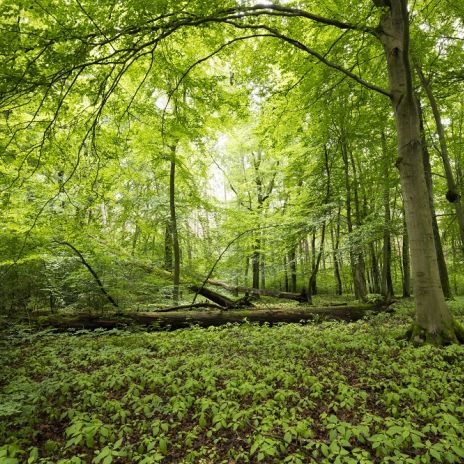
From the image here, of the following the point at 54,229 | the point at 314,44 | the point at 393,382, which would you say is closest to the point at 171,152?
the point at 54,229

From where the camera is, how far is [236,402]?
12.4 ft

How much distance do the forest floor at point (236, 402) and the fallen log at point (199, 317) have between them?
1497mm

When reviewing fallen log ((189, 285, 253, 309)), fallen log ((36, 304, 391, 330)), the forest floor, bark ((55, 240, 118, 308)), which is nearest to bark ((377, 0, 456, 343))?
the forest floor

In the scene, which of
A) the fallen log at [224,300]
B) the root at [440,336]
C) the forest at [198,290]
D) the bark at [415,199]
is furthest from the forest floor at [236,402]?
the fallen log at [224,300]

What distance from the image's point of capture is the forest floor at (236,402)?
2.95 m

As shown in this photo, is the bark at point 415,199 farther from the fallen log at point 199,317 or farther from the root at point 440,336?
the fallen log at point 199,317

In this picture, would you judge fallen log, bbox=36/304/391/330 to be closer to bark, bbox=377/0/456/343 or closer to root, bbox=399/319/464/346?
root, bbox=399/319/464/346

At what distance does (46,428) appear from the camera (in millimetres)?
3637

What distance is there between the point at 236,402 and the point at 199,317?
4.98 m

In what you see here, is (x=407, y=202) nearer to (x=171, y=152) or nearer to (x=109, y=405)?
(x=109, y=405)

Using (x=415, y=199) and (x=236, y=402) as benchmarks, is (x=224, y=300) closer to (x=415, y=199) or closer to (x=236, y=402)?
(x=415, y=199)

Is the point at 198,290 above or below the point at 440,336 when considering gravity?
above

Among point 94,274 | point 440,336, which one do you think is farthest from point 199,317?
point 440,336

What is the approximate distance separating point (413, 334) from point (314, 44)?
6.79 metres
